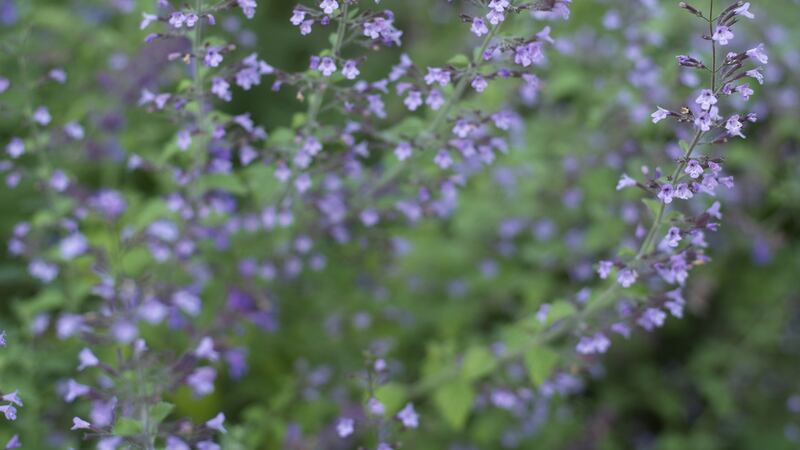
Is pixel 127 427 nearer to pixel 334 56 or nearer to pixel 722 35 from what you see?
pixel 334 56

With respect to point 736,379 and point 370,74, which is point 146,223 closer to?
point 370,74

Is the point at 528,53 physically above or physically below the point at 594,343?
above

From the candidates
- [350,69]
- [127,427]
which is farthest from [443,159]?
[127,427]

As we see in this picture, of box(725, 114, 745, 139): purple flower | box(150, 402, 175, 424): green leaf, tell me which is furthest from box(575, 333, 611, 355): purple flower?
box(150, 402, 175, 424): green leaf

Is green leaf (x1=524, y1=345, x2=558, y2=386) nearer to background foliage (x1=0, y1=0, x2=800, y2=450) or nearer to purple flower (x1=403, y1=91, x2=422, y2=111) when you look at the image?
background foliage (x1=0, y1=0, x2=800, y2=450)

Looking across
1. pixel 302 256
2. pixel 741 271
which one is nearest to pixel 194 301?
pixel 302 256

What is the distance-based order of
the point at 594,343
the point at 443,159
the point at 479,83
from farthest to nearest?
the point at 443,159, the point at 594,343, the point at 479,83
